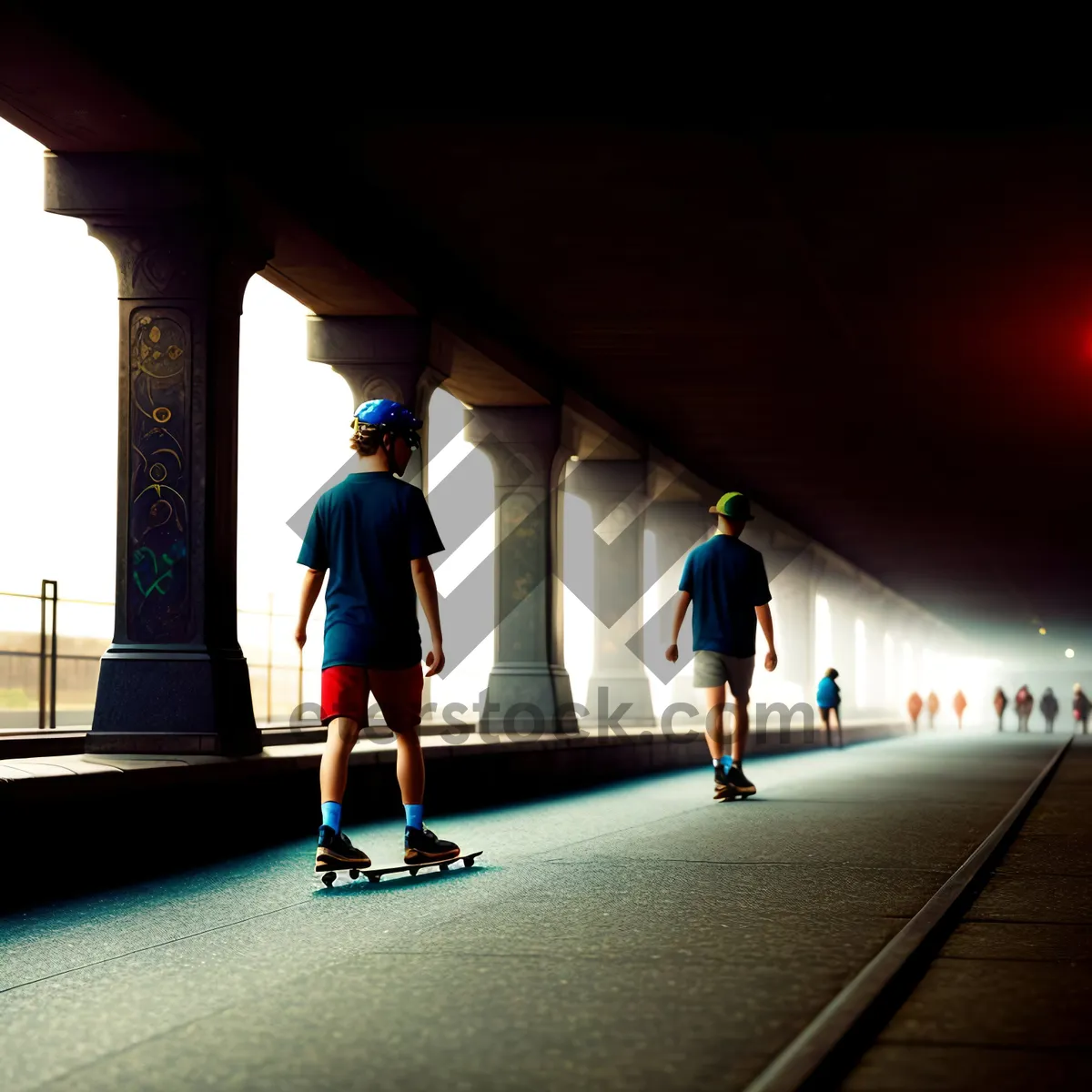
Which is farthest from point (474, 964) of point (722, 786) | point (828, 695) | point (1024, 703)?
point (1024, 703)

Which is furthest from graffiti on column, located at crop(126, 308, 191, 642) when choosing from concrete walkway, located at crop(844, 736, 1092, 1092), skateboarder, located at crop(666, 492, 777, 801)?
concrete walkway, located at crop(844, 736, 1092, 1092)

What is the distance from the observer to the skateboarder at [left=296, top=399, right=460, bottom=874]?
611cm

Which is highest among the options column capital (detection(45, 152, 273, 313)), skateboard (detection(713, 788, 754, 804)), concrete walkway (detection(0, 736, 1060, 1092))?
column capital (detection(45, 152, 273, 313))

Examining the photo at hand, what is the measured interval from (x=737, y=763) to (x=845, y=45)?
16.6ft

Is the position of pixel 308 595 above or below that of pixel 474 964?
above

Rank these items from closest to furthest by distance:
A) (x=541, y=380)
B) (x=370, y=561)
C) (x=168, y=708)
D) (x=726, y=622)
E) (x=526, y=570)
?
(x=370, y=561) → (x=168, y=708) → (x=726, y=622) → (x=541, y=380) → (x=526, y=570)

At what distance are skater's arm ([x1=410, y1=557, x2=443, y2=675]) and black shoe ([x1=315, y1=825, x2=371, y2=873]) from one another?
28.5 inches

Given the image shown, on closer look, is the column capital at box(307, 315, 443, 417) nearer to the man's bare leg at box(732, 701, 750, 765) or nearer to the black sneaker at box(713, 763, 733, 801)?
the man's bare leg at box(732, 701, 750, 765)

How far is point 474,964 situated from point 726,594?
6.83m

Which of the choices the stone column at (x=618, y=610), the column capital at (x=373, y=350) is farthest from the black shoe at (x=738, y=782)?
the stone column at (x=618, y=610)

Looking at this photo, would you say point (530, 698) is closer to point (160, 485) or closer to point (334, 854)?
point (160, 485)

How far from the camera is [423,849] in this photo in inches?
250

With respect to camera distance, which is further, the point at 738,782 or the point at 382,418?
the point at 738,782

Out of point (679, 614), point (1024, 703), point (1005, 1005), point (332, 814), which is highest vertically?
point (679, 614)
